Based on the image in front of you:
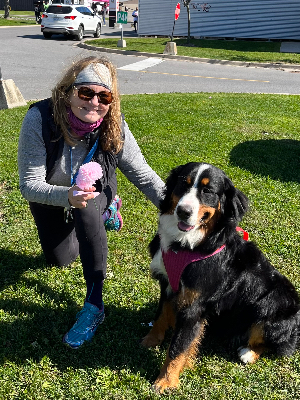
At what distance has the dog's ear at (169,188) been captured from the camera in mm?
2691

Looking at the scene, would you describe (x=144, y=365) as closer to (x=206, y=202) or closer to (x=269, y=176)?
(x=206, y=202)

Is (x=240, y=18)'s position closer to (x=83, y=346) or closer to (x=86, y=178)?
(x=86, y=178)

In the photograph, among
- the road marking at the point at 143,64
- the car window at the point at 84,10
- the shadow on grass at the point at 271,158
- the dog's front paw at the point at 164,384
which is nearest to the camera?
the dog's front paw at the point at 164,384

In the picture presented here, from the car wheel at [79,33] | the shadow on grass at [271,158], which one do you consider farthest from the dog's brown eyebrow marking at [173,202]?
the car wheel at [79,33]

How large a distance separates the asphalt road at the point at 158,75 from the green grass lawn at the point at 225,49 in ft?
5.19

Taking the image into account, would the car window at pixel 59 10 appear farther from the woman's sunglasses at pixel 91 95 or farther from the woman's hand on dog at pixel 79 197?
the woman's hand on dog at pixel 79 197

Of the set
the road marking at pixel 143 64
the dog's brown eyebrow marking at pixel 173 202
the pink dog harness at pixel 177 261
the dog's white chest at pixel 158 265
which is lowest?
the dog's white chest at pixel 158 265

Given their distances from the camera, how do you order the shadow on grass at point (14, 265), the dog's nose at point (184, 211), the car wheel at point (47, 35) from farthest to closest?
1. the car wheel at point (47, 35)
2. the shadow on grass at point (14, 265)
3. the dog's nose at point (184, 211)

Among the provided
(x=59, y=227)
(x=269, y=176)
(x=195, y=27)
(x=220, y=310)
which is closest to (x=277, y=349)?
(x=220, y=310)

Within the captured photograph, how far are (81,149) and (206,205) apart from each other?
3.62ft

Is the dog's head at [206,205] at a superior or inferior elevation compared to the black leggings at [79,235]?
superior

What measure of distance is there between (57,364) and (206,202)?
5.04 feet

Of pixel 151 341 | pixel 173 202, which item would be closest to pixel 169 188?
pixel 173 202

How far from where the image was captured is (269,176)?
5668 mm
